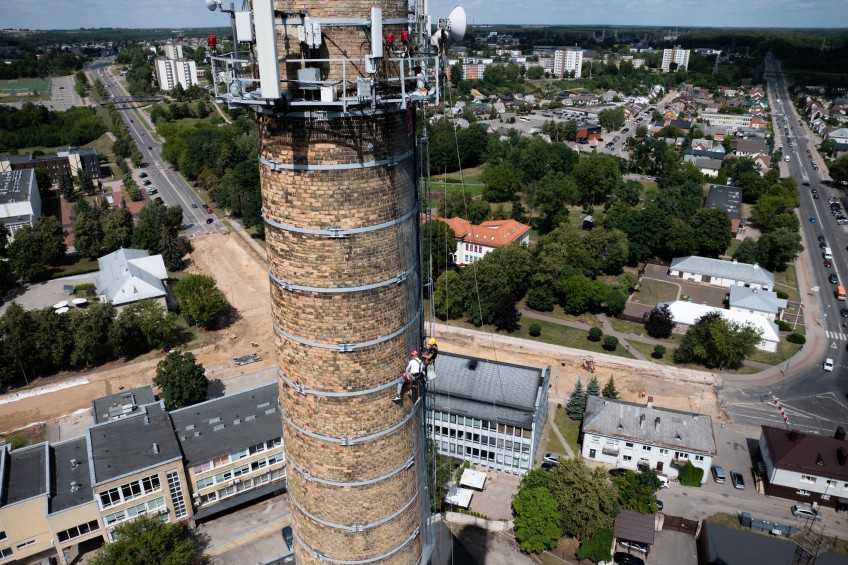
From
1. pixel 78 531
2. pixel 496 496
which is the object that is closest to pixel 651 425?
pixel 496 496

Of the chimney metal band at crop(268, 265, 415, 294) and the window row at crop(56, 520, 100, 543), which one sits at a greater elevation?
the chimney metal band at crop(268, 265, 415, 294)

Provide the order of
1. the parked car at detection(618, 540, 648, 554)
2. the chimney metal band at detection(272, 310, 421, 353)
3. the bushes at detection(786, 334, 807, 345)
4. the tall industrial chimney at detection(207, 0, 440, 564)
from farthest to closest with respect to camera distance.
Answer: the bushes at detection(786, 334, 807, 345) → the parked car at detection(618, 540, 648, 554) → the chimney metal band at detection(272, 310, 421, 353) → the tall industrial chimney at detection(207, 0, 440, 564)

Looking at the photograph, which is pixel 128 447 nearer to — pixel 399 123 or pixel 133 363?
pixel 133 363

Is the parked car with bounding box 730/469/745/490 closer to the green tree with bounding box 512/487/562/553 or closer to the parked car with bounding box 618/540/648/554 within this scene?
the parked car with bounding box 618/540/648/554

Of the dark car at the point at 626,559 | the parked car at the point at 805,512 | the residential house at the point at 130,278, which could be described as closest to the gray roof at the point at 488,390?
the dark car at the point at 626,559

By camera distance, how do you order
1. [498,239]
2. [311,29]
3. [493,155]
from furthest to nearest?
[493,155]
[498,239]
[311,29]

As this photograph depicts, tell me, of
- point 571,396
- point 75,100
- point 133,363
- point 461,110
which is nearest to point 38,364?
point 133,363

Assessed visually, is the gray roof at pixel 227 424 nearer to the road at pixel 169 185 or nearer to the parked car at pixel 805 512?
the parked car at pixel 805 512

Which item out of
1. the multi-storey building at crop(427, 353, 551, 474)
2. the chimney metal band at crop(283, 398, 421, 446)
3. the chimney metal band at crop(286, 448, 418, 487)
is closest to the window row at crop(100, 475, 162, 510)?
the multi-storey building at crop(427, 353, 551, 474)
